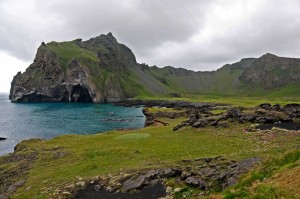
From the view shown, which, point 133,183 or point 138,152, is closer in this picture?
point 133,183

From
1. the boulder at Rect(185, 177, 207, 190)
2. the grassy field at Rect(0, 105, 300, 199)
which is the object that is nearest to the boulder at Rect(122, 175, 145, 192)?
the grassy field at Rect(0, 105, 300, 199)

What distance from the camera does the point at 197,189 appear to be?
27.7 metres

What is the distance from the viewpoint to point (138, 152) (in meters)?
46.2

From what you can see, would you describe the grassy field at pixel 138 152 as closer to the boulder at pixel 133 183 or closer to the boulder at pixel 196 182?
the boulder at pixel 133 183

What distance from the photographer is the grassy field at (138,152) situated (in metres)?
37.5

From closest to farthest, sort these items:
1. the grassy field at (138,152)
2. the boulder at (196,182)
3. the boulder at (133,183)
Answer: the boulder at (196,182), the boulder at (133,183), the grassy field at (138,152)

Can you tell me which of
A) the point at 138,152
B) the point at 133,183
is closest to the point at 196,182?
the point at 133,183

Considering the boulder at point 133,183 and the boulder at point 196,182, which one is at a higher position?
the boulder at point 196,182

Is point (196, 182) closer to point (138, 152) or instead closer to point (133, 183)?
point (133, 183)

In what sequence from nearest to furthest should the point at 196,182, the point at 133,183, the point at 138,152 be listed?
the point at 196,182 → the point at 133,183 → the point at 138,152

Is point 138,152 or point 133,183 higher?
point 138,152

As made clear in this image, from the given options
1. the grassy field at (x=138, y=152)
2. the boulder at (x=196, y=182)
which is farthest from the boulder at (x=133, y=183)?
the boulder at (x=196, y=182)

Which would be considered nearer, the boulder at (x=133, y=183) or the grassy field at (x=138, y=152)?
the boulder at (x=133, y=183)

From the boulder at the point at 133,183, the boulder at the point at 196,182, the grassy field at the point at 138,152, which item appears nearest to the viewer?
the boulder at the point at 196,182
